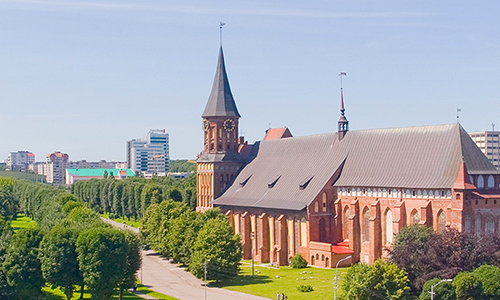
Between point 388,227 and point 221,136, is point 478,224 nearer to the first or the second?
point 388,227

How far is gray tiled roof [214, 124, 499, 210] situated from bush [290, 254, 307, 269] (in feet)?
21.4

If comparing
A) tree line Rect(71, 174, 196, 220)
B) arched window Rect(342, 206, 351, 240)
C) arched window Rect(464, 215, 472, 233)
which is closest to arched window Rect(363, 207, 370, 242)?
arched window Rect(342, 206, 351, 240)

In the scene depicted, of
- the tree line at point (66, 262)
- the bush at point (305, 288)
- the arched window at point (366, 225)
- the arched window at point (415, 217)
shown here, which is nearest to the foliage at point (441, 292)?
the bush at point (305, 288)

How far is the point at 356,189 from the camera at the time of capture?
95812 millimetres

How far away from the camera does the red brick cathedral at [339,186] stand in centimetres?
8481

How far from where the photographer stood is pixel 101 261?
76250mm

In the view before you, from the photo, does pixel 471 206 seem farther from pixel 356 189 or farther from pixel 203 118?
pixel 203 118

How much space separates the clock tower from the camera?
120188 mm

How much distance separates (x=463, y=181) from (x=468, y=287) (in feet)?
59.0

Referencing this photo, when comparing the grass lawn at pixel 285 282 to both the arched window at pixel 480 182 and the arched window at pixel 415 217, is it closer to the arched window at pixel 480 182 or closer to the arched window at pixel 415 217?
the arched window at pixel 415 217

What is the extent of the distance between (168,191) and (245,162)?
1198 inches

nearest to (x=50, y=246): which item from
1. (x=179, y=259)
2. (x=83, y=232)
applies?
(x=83, y=232)

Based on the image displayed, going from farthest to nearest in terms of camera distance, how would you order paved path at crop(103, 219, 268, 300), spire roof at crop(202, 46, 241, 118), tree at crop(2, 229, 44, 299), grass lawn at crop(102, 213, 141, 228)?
grass lawn at crop(102, 213, 141, 228) < spire roof at crop(202, 46, 241, 118) < paved path at crop(103, 219, 268, 300) < tree at crop(2, 229, 44, 299)

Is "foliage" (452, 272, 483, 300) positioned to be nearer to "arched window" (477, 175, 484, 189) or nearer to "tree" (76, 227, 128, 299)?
"arched window" (477, 175, 484, 189)
